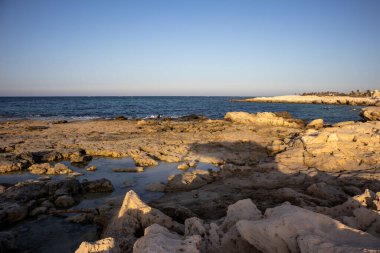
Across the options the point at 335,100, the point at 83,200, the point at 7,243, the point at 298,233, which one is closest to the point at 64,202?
the point at 83,200

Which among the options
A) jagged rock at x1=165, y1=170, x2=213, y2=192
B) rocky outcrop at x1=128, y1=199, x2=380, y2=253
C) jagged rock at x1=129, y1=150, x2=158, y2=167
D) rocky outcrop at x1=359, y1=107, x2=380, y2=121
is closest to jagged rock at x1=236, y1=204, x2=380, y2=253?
rocky outcrop at x1=128, y1=199, x2=380, y2=253

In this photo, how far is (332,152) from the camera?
40.5 ft

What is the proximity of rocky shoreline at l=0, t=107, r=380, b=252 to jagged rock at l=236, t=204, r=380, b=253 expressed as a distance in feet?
0.04

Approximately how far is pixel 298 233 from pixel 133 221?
137 inches

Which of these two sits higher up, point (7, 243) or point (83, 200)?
point (7, 243)

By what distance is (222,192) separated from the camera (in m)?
9.04

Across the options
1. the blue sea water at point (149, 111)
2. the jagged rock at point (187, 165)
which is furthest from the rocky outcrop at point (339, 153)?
the blue sea water at point (149, 111)

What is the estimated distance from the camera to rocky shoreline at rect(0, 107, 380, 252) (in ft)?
13.0

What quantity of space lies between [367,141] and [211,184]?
26.9 ft

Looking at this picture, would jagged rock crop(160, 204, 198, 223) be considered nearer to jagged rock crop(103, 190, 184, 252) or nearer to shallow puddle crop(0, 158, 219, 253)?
jagged rock crop(103, 190, 184, 252)

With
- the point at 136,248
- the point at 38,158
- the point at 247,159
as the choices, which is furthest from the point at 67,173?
the point at 136,248

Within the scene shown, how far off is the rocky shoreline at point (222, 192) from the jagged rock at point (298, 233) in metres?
0.01

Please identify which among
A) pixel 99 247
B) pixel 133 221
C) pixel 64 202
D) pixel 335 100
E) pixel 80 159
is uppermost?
pixel 335 100

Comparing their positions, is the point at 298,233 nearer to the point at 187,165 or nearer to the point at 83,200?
the point at 83,200
